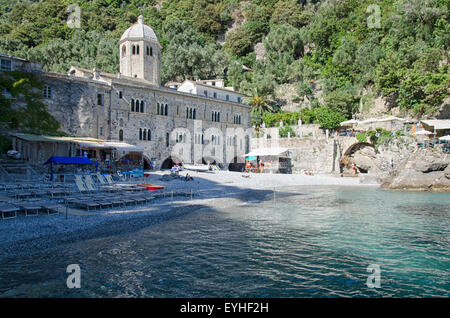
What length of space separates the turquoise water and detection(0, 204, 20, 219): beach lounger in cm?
346

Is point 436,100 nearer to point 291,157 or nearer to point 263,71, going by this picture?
point 291,157

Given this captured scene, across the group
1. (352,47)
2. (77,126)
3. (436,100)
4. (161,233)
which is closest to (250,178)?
(77,126)

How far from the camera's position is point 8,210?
35.7ft

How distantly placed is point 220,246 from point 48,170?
20.5 metres

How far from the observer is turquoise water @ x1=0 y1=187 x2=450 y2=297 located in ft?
22.2

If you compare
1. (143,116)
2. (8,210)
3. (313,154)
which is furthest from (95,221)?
(313,154)

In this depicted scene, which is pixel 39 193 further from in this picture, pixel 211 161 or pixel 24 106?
pixel 211 161

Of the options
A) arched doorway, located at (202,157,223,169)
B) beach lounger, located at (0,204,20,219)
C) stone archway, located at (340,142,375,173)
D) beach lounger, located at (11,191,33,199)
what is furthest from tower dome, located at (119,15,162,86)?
beach lounger, located at (0,204,20,219)

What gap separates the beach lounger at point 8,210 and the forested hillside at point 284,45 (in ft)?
116

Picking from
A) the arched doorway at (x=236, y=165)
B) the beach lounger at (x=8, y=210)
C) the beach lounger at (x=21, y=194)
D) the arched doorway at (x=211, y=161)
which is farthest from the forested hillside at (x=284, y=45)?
the beach lounger at (x=8, y=210)

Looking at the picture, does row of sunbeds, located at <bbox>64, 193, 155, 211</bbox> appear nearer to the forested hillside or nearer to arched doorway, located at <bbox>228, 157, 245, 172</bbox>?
arched doorway, located at <bbox>228, 157, 245, 172</bbox>

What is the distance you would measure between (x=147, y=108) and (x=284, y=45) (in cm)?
3716

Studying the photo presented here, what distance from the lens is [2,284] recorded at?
21.6 ft

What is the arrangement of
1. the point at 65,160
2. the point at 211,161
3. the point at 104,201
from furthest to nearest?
the point at 211,161 → the point at 65,160 → the point at 104,201
